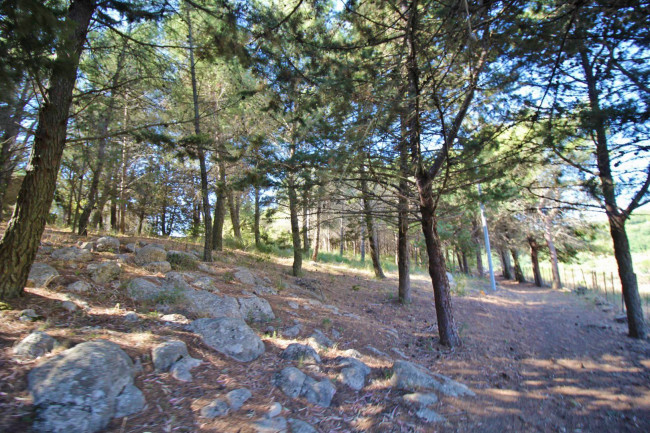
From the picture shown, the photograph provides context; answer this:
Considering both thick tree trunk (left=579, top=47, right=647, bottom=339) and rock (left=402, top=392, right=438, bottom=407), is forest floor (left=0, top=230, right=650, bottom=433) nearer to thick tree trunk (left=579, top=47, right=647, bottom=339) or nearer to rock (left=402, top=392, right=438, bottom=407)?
rock (left=402, top=392, right=438, bottom=407)

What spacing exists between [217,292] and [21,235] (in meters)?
3.04

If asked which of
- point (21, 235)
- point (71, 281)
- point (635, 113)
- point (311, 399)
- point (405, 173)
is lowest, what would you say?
point (311, 399)

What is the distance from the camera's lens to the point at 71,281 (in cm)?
480

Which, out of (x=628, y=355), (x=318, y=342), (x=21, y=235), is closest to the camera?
(x=21, y=235)

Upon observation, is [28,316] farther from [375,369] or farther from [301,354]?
[375,369]

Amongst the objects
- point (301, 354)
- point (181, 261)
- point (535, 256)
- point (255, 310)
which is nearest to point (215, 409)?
point (301, 354)

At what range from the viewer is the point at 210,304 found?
5.10m

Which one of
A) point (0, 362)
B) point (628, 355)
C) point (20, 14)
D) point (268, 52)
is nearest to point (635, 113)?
point (628, 355)

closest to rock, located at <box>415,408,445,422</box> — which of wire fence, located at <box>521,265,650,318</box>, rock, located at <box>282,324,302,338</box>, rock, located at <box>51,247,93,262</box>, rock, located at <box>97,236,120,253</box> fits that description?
rock, located at <box>282,324,302,338</box>

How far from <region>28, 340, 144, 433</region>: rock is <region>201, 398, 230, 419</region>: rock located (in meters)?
0.52

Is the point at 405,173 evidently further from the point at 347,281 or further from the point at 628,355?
the point at 347,281

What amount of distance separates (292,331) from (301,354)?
3.43ft

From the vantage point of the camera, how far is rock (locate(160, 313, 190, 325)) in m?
4.19

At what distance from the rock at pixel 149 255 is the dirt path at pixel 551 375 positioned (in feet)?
20.5
